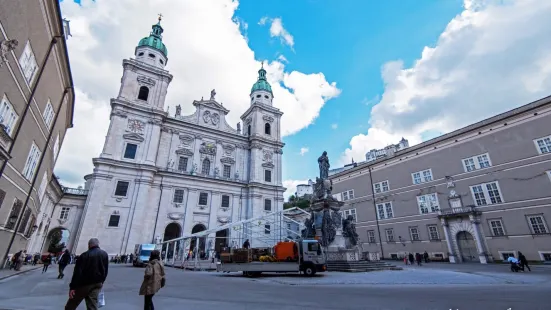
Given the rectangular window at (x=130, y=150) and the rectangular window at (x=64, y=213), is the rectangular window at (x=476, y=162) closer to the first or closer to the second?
the rectangular window at (x=130, y=150)

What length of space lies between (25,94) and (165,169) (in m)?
21.3

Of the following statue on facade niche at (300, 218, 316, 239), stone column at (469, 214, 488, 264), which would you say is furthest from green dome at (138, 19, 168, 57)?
stone column at (469, 214, 488, 264)

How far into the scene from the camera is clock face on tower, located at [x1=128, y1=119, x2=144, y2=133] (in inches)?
1202

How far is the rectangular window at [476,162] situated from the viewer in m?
23.0

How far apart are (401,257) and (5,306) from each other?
30.2m

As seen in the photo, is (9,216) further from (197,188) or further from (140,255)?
(197,188)

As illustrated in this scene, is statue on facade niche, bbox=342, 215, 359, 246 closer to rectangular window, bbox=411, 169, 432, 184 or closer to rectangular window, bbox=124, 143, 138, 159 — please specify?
rectangular window, bbox=411, 169, 432, 184

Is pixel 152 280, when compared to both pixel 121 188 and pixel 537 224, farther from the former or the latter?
pixel 121 188

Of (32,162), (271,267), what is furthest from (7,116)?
(271,267)

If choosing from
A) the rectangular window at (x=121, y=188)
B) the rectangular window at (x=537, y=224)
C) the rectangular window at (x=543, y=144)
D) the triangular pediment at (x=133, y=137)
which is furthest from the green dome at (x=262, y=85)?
the rectangular window at (x=537, y=224)

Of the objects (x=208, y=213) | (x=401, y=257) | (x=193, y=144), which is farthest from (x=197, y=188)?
(x=401, y=257)

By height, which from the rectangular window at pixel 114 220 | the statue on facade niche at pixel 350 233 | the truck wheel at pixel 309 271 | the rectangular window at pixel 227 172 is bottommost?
the truck wheel at pixel 309 271

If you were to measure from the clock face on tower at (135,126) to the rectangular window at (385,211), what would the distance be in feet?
98.5

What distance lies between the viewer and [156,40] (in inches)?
1433
